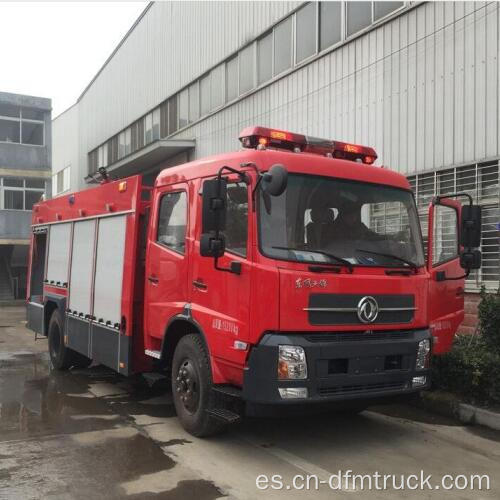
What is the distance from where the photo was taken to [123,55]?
2406cm

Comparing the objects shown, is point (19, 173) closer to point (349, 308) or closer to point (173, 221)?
point (173, 221)

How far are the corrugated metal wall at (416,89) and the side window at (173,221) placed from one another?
15.5ft

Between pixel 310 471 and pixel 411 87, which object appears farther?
pixel 411 87

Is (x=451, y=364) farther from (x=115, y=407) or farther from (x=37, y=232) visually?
(x=37, y=232)

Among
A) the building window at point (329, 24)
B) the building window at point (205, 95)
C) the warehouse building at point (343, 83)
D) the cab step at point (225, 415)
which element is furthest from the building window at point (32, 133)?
the cab step at point (225, 415)

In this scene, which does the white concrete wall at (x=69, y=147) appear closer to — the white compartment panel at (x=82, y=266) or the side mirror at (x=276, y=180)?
the white compartment panel at (x=82, y=266)

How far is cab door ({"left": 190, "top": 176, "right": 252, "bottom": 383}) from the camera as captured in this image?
16.1 ft

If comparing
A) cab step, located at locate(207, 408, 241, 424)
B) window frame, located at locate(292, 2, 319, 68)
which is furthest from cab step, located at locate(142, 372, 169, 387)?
window frame, located at locate(292, 2, 319, 68)

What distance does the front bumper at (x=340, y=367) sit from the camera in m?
4.70

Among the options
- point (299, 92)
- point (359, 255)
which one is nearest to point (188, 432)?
point (359, 255)

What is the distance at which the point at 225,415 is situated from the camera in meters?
5.08

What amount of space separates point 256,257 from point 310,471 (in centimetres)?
182

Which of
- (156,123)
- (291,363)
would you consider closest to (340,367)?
(291,363)

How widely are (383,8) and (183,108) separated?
380 inches
